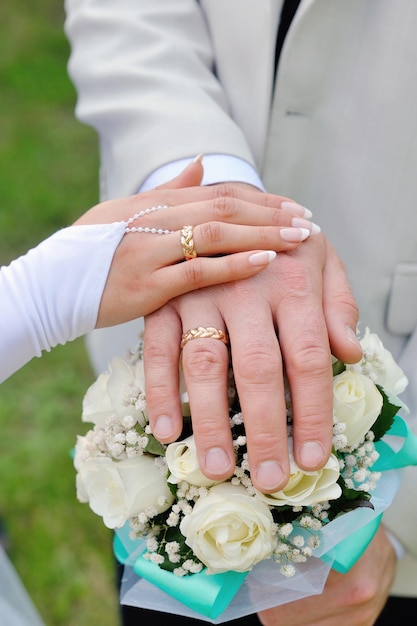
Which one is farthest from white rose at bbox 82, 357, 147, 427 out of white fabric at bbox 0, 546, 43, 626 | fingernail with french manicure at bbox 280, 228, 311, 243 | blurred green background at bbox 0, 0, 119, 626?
blurred green background at bbox 0, 0, 119, 626

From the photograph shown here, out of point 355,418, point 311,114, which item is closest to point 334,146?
point 311,114

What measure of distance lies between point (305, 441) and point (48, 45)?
5332mm

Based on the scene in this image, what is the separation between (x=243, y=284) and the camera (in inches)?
46.4

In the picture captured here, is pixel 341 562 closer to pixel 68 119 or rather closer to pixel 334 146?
pixel 334 146

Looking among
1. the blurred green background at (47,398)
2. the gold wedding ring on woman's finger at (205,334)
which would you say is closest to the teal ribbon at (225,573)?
the gold wedding ring on woman's finger at (205,334)

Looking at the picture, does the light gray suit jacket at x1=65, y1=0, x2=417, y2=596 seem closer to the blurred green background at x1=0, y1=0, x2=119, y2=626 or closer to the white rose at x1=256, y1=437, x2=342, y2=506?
the white rose at x1=256, y1=437, x2=342, y2=506

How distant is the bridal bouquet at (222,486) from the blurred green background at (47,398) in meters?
1.58

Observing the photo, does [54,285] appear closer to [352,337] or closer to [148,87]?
[352,337]

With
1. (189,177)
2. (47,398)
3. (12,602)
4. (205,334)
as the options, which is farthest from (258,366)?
(47,398)

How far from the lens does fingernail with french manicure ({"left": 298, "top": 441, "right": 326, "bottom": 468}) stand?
101 centimetres

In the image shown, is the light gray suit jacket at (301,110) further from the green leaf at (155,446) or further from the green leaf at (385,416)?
the green leaf at (155,446)

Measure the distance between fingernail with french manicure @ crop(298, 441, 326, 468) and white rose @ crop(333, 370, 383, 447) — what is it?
73 millimetres

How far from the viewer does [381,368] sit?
3.83ft

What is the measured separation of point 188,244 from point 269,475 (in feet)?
1.37
